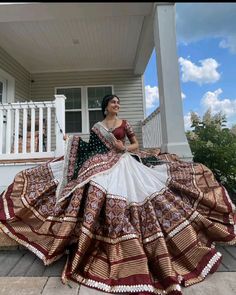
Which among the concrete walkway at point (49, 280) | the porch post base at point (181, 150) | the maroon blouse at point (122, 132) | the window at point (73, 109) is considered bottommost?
the concrete walkway at point (49, 280)

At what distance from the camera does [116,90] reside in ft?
21.7

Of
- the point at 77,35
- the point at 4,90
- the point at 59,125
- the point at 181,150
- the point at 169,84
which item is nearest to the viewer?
the point at 181,150

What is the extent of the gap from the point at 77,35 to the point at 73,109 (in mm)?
2066

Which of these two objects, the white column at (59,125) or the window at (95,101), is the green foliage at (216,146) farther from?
the window at (95,101)

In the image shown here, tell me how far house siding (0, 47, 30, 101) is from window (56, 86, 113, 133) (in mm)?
820

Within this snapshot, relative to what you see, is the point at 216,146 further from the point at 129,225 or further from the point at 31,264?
the point at 31,264

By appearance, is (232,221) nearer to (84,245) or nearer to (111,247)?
(111,247)

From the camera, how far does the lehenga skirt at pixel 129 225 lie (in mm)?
1506

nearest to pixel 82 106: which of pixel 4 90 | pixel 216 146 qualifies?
pixel 4 90

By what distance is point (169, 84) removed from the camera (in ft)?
10.9

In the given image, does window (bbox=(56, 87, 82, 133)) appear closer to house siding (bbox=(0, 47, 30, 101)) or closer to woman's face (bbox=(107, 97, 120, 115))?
house siding (bbox=(0, 47, 30, 101))

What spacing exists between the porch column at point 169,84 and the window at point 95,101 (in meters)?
3.26

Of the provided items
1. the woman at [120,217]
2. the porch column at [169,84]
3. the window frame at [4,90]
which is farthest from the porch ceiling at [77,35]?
the woman at [120,217]

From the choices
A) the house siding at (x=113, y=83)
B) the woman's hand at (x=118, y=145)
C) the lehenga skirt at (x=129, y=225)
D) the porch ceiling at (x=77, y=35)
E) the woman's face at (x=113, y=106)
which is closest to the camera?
the lehenga skirt at (x=129, y=225)
